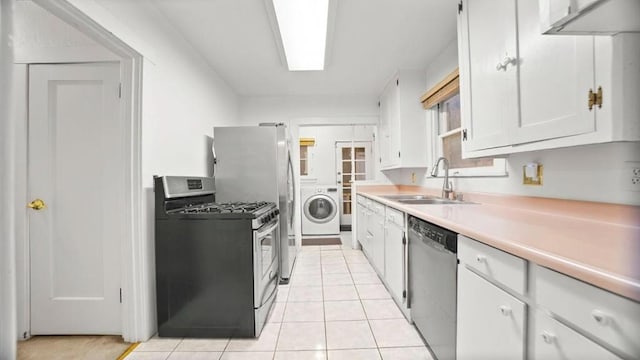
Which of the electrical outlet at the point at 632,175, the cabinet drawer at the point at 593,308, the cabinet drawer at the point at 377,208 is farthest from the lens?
the cabinet drawer at the point at 377,208

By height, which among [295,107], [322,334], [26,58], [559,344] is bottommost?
[322,334]

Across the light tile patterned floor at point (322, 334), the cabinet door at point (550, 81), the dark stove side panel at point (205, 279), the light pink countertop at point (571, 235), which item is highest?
the cabinet door at point (550, 81)

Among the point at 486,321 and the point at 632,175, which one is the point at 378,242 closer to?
the point at 486,321

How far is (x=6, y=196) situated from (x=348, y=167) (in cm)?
486

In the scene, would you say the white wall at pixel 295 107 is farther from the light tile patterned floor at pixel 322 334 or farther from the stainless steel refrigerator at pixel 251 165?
the light tile patterned floor at pixel 322 334

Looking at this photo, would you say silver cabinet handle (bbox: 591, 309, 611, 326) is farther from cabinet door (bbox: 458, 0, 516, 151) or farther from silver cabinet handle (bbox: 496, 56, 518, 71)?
silver cabinet handle (bbox: 496, 56, 518, 71)

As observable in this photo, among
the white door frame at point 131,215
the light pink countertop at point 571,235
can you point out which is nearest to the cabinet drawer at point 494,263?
the light pink countertop at point 571,235

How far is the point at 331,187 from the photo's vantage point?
198 inches

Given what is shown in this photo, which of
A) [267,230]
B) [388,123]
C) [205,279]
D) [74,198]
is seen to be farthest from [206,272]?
[388,123]

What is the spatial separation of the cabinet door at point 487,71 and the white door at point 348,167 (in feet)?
11.8

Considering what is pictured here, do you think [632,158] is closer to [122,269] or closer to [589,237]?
[589,237]

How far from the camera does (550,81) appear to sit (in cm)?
109

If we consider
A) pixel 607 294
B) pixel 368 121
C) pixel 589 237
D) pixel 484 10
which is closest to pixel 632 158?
pixel 589 237

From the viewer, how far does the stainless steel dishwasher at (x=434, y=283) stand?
4.05 feet
